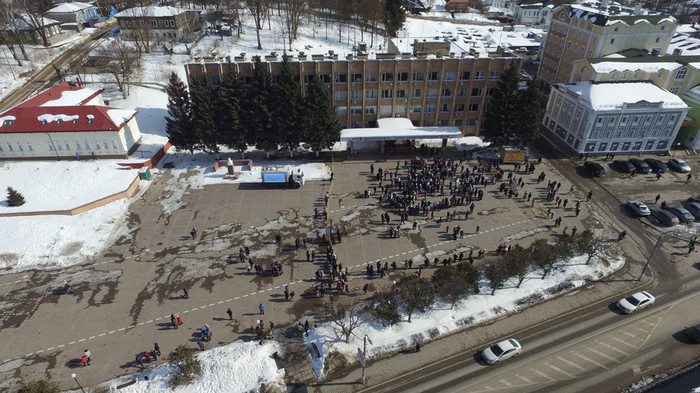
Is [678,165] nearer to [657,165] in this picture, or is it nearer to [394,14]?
[657,165]

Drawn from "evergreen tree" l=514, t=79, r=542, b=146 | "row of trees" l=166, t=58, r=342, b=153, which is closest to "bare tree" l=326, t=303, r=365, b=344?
"row of trees" l=166, t=58, r=342, b=153

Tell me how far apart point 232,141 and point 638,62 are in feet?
174

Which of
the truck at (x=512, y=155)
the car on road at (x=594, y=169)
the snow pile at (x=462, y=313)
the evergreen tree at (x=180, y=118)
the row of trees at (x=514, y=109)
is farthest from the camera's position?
the truck at (x=512, y=155)

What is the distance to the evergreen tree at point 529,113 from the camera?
44.5 meters

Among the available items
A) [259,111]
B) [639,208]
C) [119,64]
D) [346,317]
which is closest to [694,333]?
[639,208]

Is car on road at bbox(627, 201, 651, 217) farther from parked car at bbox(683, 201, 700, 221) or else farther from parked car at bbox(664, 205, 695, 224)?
parked car at bbox(683, 201, 700, 221)

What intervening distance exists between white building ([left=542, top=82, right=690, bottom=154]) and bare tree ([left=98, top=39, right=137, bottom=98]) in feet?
202

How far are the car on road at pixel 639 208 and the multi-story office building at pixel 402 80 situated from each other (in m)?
19.7

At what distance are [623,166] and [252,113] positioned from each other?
4263 centimetres

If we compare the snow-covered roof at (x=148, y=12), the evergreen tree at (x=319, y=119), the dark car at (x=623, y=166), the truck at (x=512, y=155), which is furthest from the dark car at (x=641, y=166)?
the snow-covered roof at (x=148, y=12)

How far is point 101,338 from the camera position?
25.3 meters

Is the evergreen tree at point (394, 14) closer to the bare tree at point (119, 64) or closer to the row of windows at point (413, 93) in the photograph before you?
the row of windows at point (413, 93)

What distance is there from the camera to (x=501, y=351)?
23688mm

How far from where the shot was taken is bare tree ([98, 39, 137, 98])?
5825 cm
